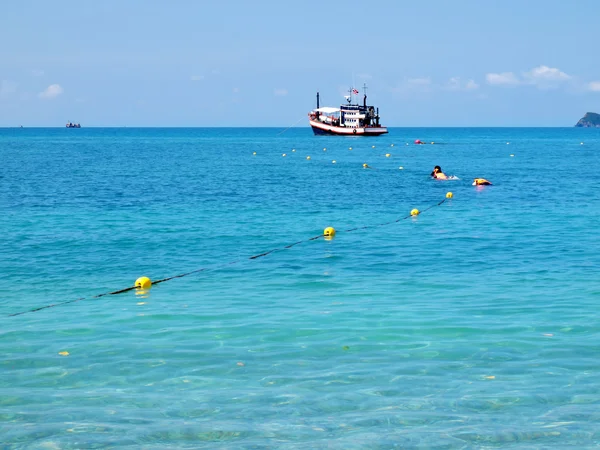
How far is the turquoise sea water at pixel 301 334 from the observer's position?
9.13 meters

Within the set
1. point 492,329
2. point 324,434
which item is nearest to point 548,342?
point 492,329

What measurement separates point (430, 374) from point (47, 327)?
744 centimetres

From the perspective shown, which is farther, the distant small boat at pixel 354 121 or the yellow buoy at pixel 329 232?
the distant small boat at pixel 354 121

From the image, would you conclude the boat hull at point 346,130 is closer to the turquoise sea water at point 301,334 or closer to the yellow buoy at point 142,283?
the turquoise sea water at point 301,334

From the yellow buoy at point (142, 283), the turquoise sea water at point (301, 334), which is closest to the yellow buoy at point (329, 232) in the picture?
the turquoise sea water at point (301, 334)

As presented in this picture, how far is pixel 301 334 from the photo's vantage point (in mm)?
13031

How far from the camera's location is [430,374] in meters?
10.9

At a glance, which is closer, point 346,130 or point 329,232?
point 329,232

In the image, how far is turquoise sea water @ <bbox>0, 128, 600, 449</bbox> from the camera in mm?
9133

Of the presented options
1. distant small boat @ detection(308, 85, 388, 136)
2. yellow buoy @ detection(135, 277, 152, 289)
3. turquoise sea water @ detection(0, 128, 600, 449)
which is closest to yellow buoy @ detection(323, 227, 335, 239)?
turquoise sea water @ detection(0, 128, 600, 449)

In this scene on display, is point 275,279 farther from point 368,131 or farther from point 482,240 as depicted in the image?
point 368,131

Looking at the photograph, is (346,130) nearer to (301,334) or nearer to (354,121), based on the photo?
(354,121)

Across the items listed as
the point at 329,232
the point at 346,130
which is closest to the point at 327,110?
A: the point at 346,130

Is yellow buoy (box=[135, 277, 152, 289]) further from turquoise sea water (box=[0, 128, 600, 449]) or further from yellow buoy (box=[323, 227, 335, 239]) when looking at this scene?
yellow buoy (box=[323, 227, 335, 239])
